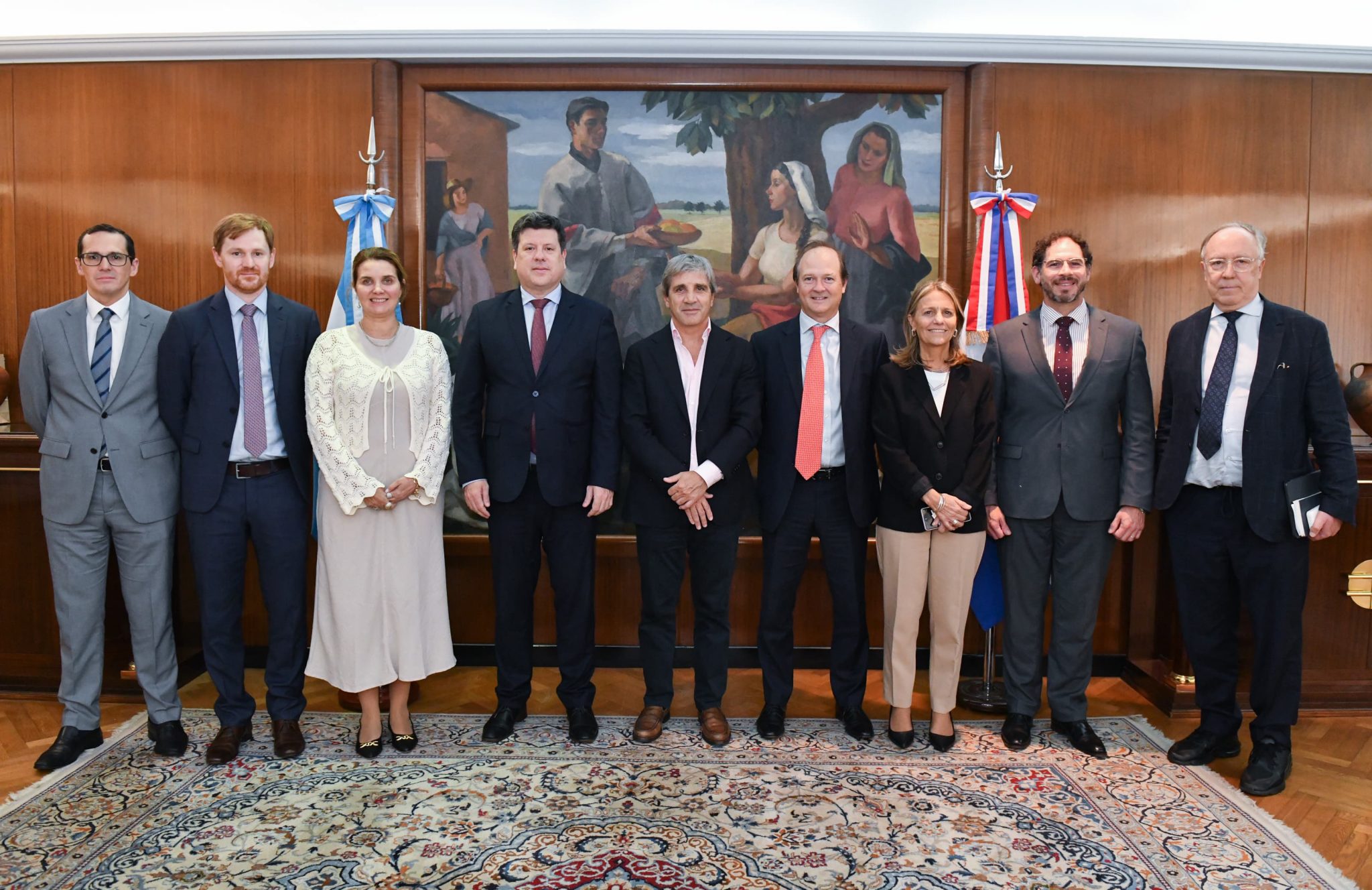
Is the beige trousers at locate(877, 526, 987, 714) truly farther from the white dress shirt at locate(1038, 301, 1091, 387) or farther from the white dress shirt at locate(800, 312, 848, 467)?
the white dress shirt at locate(1038, 301, 1091, 387)

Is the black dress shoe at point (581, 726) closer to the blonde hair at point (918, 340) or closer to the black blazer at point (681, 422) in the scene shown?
the black blazer at point (681, 422)

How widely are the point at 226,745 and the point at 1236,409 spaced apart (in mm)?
3802

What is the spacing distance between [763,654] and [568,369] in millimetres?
1332

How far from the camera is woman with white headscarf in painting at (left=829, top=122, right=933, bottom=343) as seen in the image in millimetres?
4363

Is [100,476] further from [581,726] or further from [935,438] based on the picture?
[935,438]

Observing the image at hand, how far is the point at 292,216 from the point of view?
441 centimetres

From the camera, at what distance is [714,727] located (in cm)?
338

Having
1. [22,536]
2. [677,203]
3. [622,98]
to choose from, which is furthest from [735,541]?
[22,536]

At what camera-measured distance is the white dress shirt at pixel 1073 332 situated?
Result: 11.1ft

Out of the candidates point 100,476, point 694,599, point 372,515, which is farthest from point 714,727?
point 100,476

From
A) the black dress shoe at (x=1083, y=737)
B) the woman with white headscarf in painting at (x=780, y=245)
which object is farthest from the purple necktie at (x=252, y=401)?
the black dress shoe at (x=1083, y=737)

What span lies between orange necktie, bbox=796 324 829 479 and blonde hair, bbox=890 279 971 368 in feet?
0.94

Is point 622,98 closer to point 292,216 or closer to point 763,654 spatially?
point 292,216

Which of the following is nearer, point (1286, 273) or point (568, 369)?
point (568, 369)
